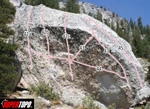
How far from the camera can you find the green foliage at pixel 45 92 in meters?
19.8

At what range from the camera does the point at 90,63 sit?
2266cm

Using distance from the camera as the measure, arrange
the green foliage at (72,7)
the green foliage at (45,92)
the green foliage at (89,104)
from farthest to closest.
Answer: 1. the green foliage at (72,7)
2. the green foliage at (45,92)
3. the green foliage at (89,104)

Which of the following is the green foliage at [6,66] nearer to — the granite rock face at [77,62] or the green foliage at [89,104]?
the granite rock face at [77,62]

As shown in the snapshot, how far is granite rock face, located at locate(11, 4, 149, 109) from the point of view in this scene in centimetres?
2217

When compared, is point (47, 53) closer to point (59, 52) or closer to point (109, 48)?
point (59, 52)

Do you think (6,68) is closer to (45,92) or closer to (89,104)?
(45,92)

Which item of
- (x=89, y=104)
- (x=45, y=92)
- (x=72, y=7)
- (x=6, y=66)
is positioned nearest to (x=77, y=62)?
(x=45, y=92)

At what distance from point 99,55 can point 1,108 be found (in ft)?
36.9

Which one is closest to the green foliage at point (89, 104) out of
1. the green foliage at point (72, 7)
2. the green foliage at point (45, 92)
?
the green foliage at point (45, 92)

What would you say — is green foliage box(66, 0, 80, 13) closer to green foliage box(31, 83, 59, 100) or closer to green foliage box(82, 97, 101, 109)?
green foliage box(31, 83, 59, 100)

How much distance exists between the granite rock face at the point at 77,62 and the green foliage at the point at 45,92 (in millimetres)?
1303

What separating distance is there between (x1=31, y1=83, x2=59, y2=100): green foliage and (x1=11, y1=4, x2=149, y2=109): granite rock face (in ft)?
4.28

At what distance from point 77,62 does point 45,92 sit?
11.8 ft

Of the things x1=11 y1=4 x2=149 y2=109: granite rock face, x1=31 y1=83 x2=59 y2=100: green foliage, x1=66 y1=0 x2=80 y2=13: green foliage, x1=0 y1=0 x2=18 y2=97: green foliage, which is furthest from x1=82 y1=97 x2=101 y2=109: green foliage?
x1=66 y1=0 x2=80 y2=13: green foliage
